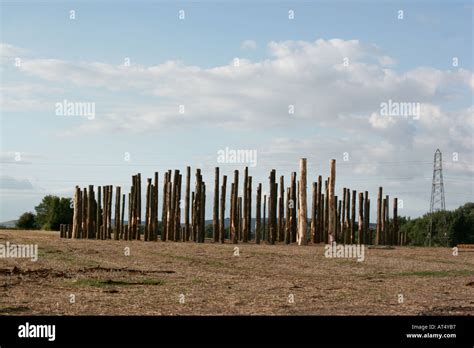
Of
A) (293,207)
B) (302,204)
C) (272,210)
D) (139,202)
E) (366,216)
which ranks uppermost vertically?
(139,202)

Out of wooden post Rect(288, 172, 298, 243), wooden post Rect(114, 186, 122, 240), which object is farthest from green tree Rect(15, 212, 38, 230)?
wooden post Rect(288, 172, 298, 243)

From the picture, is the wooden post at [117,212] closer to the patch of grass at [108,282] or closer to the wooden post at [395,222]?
the wooden post at [395,222]

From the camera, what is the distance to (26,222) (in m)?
48.9

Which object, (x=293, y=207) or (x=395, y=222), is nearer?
(x=293, y=207)

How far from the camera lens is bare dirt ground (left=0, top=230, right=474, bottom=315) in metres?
10.4

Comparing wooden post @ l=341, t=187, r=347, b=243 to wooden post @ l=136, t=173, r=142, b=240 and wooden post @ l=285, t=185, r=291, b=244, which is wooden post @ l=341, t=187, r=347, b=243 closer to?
wooden post @ l=285, t=185, r=291, b=244

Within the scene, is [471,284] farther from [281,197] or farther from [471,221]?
[471,221]

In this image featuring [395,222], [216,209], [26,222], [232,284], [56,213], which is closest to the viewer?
[232,284]

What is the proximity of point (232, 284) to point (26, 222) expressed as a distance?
3808 centimetres

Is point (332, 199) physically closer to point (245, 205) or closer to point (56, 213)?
point (245, 205)

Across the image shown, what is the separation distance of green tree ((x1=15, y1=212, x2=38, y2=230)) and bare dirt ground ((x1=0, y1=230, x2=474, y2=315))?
28694 mm

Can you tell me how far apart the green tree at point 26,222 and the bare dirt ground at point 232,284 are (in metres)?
28.7

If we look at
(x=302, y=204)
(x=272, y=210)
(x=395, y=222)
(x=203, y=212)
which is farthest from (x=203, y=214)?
(x=395, y=222)
